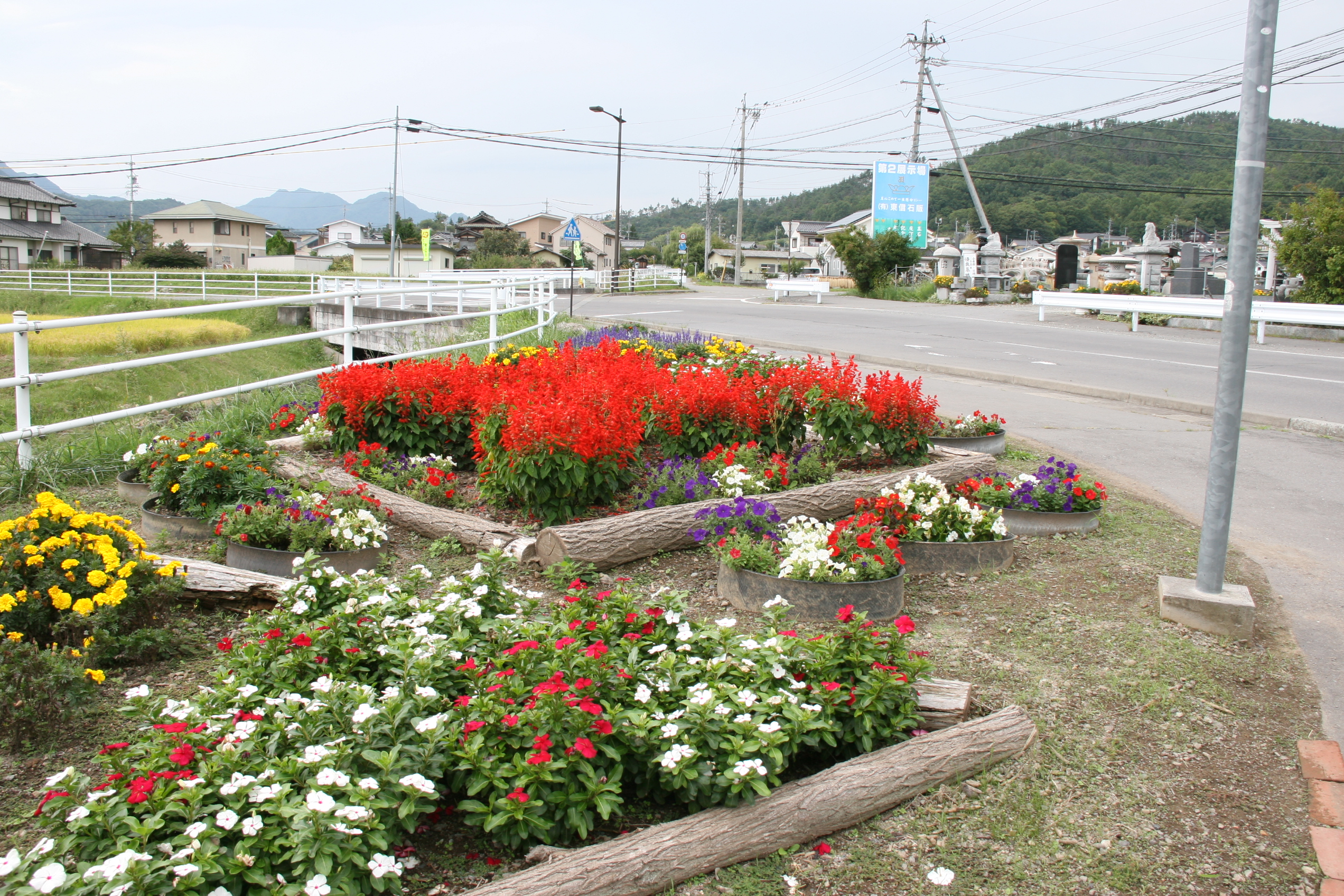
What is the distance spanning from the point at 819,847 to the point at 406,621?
5.63ft

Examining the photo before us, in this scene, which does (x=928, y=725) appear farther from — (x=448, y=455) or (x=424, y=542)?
(x=448, y=455)

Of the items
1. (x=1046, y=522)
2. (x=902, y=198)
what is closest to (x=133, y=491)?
(x=1046, y=522)

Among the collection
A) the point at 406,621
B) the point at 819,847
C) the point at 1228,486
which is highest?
the point at 1228,486

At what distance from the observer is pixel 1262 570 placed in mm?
5672

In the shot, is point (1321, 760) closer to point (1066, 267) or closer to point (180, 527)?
point (180, 527)

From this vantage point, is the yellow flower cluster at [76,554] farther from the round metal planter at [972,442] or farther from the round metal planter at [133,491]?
the round metal planter at [972,442]

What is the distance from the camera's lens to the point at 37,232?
60844 mm

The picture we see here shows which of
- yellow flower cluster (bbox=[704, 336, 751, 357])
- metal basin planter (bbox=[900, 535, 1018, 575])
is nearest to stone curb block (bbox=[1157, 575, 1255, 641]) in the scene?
metal basin planter (bbox=[900, 535, 1018, 575])

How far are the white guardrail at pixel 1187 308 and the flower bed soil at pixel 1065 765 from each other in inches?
487

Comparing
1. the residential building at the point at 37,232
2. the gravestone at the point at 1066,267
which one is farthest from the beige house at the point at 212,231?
the gravestone at the point at 1066,267

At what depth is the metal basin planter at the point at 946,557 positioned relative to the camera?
540 centimetres

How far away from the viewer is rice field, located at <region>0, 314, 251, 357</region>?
2362 centimetres

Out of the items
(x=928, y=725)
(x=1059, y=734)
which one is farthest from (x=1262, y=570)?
(x=928, y=725)

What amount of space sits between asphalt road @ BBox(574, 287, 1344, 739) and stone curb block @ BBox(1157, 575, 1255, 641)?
0.30m
